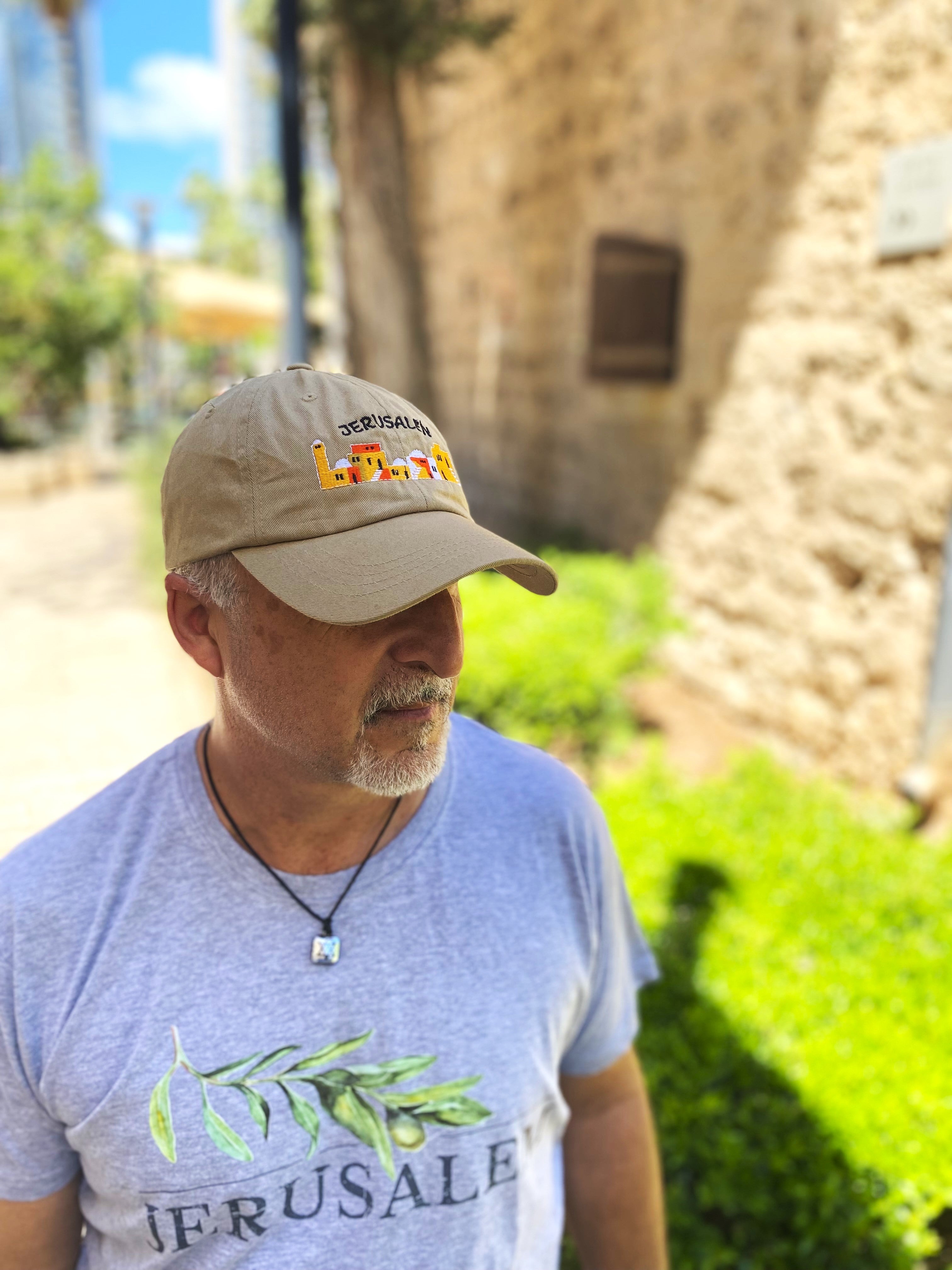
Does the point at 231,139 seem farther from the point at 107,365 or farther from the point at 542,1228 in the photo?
the point at 542,1228

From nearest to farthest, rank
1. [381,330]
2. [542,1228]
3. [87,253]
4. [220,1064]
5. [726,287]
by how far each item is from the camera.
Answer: [220,1064] → [542,1228] → [726,287] → [381,330] → [87,253]

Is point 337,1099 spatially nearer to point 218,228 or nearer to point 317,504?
point 317,504

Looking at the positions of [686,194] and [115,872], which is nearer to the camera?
[115,872]

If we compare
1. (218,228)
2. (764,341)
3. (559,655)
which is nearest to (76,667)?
(559,655)

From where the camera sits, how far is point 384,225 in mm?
5742

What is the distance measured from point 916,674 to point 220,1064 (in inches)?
118

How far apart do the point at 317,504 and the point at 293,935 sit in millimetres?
453

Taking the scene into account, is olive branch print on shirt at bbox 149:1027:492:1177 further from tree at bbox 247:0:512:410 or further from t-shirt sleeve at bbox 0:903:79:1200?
tree at bbox 247:0:512:410

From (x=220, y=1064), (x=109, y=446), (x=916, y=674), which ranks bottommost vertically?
(x=109, y=446)

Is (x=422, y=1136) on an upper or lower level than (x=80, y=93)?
lower

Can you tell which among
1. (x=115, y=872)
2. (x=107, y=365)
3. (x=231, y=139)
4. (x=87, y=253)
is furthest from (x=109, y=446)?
(x=231, y=139)

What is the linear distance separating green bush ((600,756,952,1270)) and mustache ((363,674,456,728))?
139 cm

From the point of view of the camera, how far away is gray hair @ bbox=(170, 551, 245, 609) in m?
0.98

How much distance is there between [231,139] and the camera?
9131cm
